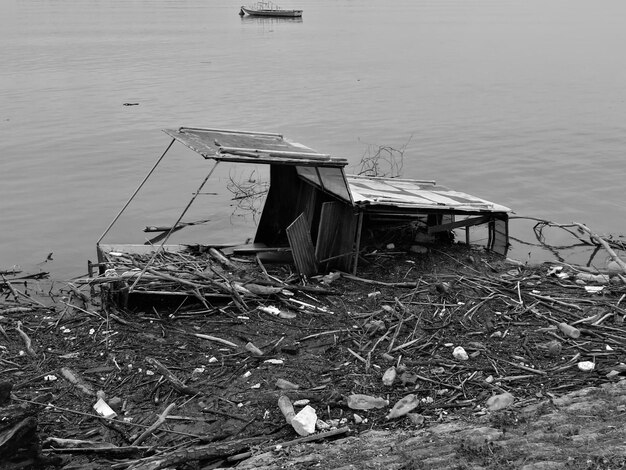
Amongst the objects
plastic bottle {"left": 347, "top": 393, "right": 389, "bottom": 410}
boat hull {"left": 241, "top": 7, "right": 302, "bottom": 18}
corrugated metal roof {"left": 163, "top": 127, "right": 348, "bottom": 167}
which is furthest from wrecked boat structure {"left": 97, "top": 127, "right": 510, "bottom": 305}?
boat hull {"left": 241, "top": 7, "right": 302, "bottom": 18}

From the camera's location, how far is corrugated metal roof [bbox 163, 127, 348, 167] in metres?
7.86

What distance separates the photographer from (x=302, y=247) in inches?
360

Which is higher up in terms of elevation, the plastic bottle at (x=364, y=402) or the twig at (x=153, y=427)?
the plastic bottle at (x=364, y=402)

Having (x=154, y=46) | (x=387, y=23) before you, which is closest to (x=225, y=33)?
(x=154, y=46)

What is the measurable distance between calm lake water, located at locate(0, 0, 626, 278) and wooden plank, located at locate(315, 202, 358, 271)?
4460mm

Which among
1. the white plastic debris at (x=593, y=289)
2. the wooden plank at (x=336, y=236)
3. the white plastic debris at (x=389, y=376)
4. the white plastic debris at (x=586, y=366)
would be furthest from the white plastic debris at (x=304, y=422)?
the white plastic debris at (x=593, y=289)

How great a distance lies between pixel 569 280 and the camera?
941cm

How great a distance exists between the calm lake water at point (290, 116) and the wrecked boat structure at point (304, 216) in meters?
2.74

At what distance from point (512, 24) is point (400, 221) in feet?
223

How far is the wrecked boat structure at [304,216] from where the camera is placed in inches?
328

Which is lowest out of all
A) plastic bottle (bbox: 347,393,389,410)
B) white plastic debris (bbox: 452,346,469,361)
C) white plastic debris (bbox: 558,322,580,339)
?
plastic bottle (bbox: 347,393,389,410)

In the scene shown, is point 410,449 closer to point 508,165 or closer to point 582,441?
point 582,441

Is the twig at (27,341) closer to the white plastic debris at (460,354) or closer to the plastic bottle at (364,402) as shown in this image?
the plastic bottle at (364,402)

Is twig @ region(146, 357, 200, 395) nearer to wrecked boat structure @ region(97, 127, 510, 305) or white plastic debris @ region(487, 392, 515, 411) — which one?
wrecked boat structure @ region(97, 127, 510, 305)
